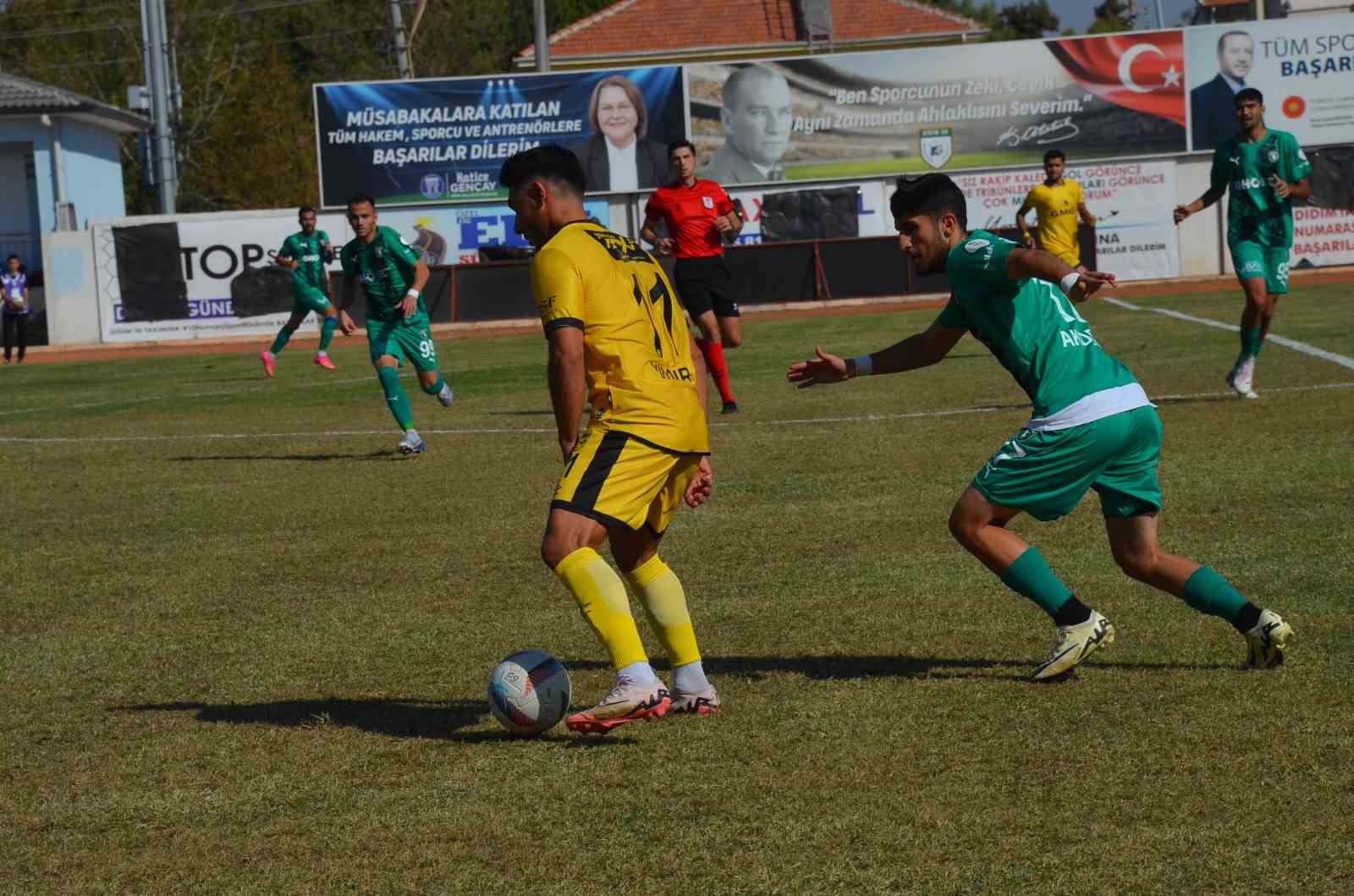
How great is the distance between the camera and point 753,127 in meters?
38.8

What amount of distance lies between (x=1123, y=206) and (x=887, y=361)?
3391 centimetres

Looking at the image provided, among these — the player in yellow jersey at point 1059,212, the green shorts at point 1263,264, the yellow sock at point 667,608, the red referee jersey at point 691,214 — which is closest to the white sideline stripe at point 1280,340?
the green shorts at point 1263,264

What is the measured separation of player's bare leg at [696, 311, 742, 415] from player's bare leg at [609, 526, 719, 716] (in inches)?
358

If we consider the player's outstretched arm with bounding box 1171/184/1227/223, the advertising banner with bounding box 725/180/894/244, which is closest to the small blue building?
the advertising banner with bounding box 725/180/894/244

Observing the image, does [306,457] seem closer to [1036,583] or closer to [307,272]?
[1036,583]

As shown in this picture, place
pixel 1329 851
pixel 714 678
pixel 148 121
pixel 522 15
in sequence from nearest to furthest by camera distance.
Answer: pixel 1329 851, pixel 714 678, pixel 148 121, pixel 522 15

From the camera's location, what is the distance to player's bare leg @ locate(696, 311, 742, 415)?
15.0 metres

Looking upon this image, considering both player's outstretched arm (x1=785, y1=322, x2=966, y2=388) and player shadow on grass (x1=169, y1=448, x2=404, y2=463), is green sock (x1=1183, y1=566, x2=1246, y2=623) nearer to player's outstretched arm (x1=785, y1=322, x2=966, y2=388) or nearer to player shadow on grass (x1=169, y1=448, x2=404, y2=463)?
player's outstretched arm (x1=785, y1=322, x2=966, y2=388)

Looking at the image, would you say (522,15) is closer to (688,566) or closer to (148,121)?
(148,121)

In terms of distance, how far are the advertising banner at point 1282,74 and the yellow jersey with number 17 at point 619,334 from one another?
35.7 m

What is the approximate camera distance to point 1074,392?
5629 mm

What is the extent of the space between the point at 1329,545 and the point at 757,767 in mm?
3860

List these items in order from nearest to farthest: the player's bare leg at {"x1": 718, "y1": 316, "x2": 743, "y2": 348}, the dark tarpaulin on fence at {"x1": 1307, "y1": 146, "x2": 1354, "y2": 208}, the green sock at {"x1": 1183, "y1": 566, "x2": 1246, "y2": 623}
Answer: the green sock at {"x1": 1183, "y1": 566, "x2": 1246, "y2": 623} → the player's bare leg at {"x1": 718, "y1": 316, "x2": 743, "y2": 348} → the dark tarpaulin on fence at {"x1": 1307, "y1": 146, "x2": 1354, "y2": 208}

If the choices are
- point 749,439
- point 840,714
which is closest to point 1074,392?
point 840,714
